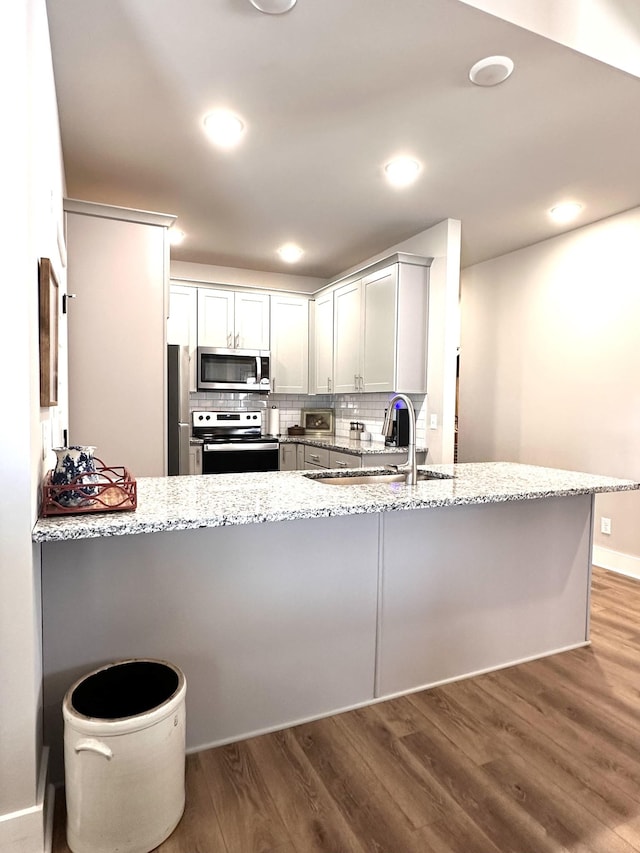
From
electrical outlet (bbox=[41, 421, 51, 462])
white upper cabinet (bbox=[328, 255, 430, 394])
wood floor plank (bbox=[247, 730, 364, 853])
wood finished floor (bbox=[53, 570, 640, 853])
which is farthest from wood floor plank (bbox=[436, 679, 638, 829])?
white upper cabinet (bbox=[328, 255, 430, 394])

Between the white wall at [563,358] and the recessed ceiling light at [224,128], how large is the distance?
2.77 meters

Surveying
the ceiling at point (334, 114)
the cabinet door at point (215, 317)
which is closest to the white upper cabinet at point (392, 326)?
the ceiling at point (334, 114)

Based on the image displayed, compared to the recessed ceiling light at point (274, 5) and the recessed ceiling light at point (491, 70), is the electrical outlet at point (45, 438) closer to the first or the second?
the recessed ceiling light at point (274, 5)

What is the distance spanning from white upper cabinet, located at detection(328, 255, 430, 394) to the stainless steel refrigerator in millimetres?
1500

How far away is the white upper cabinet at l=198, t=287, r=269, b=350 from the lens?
16.2ft

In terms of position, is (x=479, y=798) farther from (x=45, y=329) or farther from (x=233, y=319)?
(x=233, y=319)

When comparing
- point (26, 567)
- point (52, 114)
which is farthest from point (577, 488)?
point (52, 114)

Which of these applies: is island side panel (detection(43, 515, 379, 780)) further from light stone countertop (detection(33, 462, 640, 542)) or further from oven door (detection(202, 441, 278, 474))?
oven door (detection(202, 441, 278, 474))

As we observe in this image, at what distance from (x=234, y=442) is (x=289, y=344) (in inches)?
48.5

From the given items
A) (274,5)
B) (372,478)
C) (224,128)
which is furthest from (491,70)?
(372,478)

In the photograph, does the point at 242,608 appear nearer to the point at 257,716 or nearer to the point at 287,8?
the point at 257,716

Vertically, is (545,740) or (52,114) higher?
(52,114)

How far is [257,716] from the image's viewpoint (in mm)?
1913

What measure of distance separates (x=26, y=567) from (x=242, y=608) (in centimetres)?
79
